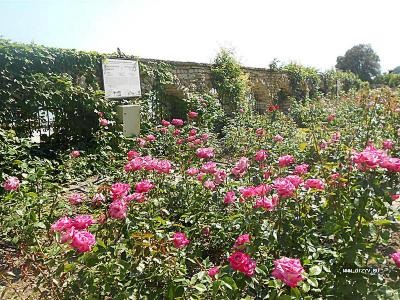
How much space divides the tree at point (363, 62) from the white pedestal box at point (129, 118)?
4190cm

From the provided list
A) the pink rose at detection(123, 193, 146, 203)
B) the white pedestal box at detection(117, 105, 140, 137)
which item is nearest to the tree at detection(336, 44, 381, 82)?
the white pedestal box at detection(117, 105, 140, 137)

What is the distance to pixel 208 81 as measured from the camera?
31.3 feet

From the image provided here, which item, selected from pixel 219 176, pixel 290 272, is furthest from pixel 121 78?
pixel 290 272

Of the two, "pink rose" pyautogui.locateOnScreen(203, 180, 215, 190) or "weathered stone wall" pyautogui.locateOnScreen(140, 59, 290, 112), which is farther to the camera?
"weathered stone wall" pyautogui.locateOnScreen(140, 59, 290, 112)

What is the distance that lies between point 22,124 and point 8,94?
0.50 metres

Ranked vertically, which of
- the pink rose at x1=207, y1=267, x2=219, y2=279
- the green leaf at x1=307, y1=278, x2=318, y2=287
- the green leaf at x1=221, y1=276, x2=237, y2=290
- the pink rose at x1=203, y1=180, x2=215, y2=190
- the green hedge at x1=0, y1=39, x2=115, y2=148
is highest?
the green hedge at x1=0, y1=39, x2=115, y2=148

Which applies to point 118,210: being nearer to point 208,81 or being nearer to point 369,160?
point 369,160

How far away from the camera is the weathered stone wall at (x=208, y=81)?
8.23 metres

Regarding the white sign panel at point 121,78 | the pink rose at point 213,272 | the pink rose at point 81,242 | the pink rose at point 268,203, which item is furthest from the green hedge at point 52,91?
the pink rose at point 213,272

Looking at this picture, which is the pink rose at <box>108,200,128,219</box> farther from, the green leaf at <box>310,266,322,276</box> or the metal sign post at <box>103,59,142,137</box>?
the metal sign post at <box>103,59,142,137</box>

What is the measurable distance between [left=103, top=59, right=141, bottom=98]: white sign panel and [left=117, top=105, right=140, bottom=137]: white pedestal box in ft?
1.43

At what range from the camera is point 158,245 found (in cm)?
151

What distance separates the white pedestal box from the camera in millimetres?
6555

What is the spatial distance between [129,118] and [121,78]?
910mm
